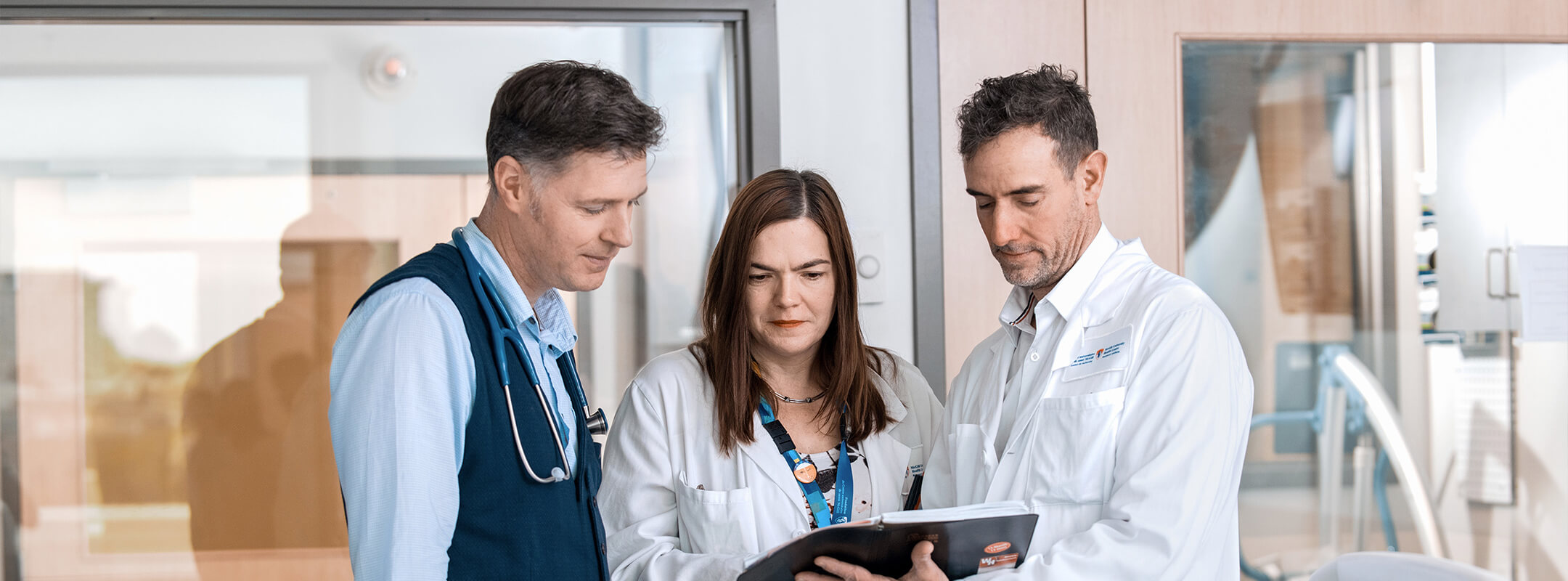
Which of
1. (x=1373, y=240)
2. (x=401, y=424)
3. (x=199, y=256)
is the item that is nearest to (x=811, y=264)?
(x=401, y=424)

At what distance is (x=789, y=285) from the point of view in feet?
5.88

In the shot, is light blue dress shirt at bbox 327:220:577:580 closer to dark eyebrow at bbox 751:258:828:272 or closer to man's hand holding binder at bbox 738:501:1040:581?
man's hand holding binder at bbox 738:501:1040:581

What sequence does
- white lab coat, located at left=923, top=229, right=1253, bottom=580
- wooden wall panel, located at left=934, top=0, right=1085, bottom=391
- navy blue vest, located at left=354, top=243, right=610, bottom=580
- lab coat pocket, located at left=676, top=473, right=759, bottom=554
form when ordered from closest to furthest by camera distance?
1. navy blue vest, located at left=354, top=243, right=610, bottom=580
2. white lab coat, located at left=923, top=229, right=1253, bottom=580
3. lab coat pocket, located at left=676, top=473, right=759, bottom=554
4. wooden wall panel, located at left=934, top=0, right=1085, bottom=391

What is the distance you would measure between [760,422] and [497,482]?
66cm

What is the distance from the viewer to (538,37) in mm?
2479

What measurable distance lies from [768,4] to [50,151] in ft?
5.65

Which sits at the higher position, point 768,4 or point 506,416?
point 768,4

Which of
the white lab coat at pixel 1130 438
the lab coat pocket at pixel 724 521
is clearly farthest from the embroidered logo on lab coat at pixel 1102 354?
the lab coat pocket at pixel 724 521

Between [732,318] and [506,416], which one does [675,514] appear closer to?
[732,318]

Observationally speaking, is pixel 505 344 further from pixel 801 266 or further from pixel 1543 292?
pixel 1543 292

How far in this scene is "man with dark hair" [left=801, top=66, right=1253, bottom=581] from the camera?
1.38 meters

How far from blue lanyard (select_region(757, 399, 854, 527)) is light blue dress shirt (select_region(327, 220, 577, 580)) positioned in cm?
70

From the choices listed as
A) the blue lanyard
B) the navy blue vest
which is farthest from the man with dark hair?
the navy blue vest

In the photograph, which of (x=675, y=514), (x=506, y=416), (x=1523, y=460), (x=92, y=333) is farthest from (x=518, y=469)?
(x=1523, y=460)
